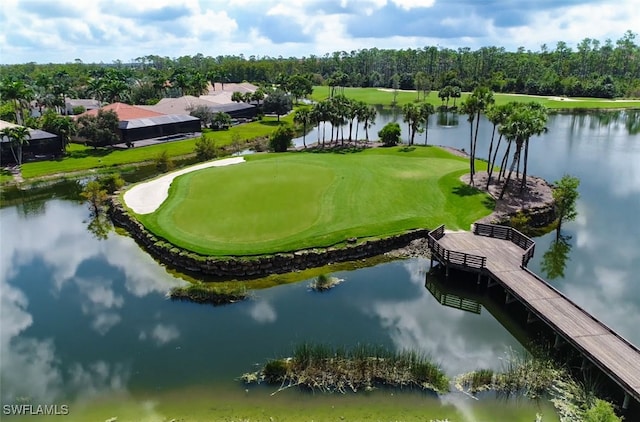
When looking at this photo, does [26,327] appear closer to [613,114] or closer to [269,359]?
[269,359]

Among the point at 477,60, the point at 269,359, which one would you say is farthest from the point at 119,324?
the point at 477,60

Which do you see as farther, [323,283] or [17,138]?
[17,138]

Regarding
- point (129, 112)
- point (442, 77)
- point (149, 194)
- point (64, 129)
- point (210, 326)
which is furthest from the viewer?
point (442, 77)

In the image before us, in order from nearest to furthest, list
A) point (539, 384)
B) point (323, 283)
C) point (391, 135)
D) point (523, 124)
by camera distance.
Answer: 1. point (539, 384)
2. point (323, 283)
3. point (523, 124)
4. point (391, 135)

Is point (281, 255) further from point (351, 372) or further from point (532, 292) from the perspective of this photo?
point (532, 292)

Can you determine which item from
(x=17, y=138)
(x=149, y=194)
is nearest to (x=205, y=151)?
(x=149, y=194)

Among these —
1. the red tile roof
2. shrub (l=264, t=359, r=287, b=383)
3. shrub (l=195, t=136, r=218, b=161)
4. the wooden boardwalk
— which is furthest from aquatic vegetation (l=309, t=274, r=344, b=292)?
the red tile roof
